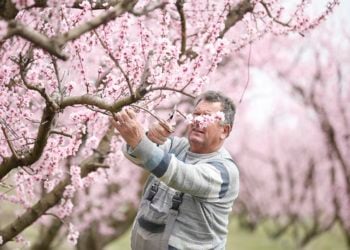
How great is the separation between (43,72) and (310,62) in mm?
13786

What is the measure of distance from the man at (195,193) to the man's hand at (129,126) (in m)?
0.19

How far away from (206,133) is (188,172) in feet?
1.26

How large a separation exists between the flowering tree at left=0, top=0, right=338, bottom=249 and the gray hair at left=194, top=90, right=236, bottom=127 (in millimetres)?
127

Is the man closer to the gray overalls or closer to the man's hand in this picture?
the gray overalls

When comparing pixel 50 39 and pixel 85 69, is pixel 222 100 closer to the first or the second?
pixel 85 69

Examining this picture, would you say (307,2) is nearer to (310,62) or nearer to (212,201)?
(212,201)

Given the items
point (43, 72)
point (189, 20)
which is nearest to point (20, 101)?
point (43, 72)

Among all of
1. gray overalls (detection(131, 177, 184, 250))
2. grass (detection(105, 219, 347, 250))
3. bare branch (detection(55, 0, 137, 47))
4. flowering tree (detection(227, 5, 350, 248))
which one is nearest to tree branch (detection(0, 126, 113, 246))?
gray overalls (detection(131, 177, 184, 250))

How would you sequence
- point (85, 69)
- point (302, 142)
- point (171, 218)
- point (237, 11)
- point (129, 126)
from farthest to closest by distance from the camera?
point (302, 142) → point (237, 11) → point (85, 69) → point (171, 218) → point (129, 126)

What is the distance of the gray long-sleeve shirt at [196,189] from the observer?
8.78ft

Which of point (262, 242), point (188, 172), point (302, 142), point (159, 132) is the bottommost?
point (262, 242)

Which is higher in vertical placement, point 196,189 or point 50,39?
point 50,39

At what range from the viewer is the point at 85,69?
3.57 m

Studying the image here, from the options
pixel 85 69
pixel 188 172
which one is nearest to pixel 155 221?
pixel 188 172
